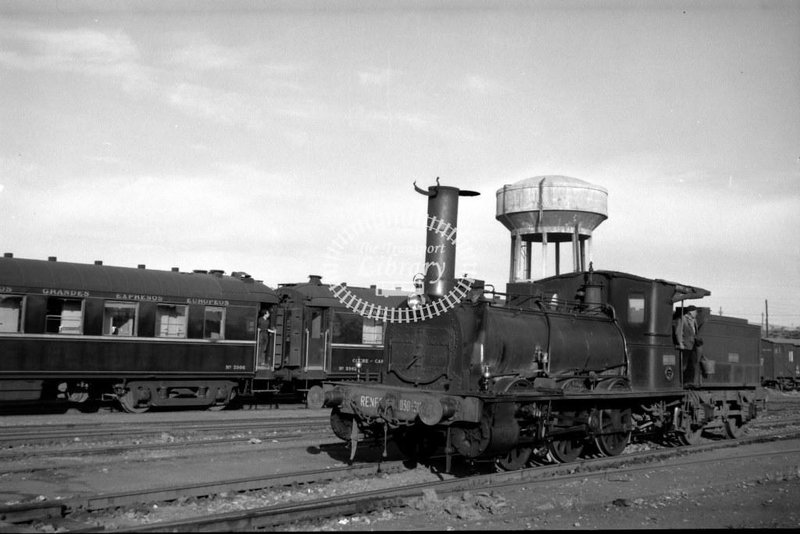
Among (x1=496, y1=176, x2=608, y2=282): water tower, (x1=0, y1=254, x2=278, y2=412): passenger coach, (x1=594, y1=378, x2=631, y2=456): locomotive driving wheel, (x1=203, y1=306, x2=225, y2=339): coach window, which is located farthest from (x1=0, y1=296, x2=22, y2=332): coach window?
(x1=496, y1=176, x2=608, y2=282): water tower

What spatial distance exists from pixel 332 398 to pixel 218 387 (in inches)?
369

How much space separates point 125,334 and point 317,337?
19.5 feet

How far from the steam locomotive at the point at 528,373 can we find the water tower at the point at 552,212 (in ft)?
49.1

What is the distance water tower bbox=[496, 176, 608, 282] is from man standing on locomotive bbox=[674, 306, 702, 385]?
14741 mm

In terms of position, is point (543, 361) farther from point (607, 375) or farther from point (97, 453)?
point (97, 453)

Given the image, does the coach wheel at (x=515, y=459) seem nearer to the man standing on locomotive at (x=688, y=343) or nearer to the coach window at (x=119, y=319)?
the man standing on locomotive at (x=688, y=343)

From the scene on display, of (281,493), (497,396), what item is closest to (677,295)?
(497,396)

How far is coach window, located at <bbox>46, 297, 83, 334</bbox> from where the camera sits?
1630 cm

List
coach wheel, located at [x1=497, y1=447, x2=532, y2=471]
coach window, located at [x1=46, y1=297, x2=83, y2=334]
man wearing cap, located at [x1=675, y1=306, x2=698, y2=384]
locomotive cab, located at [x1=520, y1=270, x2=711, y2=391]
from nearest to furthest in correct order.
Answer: coach wheel, located at [x1=497, y1=447, x2=532, y2=471] → locomotive cab, located at [x1=520, y1=270, x2=711, y2=391] → man wearing cap, located at [x1=675, y1=306, x2=698, y2=384] → coach window, located at [x1=46, y1=297, x2=83, y2=334]

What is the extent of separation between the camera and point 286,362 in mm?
20656

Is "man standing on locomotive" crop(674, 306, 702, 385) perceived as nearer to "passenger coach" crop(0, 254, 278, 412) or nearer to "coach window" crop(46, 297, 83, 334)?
"passenger coach" crop(0, 254, 278, 412)

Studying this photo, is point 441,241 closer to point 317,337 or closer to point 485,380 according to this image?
point 485,380

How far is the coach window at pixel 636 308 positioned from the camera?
41.7 feet

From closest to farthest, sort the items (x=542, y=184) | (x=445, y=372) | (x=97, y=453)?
(x=445, y=372) < (x=97, y=453) < (x=542, y=184)
